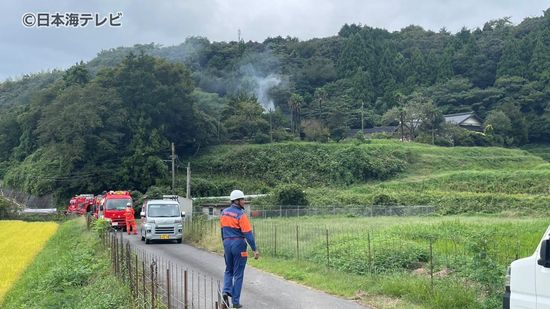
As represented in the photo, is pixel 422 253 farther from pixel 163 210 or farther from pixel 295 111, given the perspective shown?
pixel 295 111

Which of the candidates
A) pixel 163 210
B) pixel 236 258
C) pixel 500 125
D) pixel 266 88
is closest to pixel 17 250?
pixel 163 210

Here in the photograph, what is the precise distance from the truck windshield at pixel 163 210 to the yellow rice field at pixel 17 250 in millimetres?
5274

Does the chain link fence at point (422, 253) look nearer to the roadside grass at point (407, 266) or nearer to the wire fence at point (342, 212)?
the roadside grass at point (407, 266)

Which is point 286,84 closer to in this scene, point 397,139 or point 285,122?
point 285,122

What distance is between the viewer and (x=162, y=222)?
24.8m

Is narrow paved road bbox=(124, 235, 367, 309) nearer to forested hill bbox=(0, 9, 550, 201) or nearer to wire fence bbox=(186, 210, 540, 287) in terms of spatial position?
wire fence bbox=(186, 210, 540, 287)

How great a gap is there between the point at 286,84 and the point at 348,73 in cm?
1238

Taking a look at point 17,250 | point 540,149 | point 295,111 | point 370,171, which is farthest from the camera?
point 295,111

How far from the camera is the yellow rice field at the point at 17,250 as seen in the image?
60.1ft

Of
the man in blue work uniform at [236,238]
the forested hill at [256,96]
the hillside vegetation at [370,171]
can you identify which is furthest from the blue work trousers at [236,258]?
the forested hill at [256,96]

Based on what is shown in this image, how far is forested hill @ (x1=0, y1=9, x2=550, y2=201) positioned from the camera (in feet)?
197

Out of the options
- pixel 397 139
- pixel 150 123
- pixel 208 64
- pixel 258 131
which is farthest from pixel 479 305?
pixel 208 64

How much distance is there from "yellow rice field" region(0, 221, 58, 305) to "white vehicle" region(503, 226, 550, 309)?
1302 cm

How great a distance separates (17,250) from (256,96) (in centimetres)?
7480
